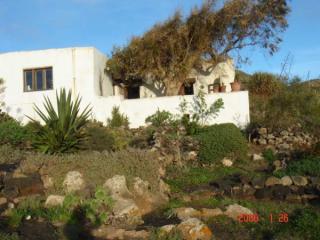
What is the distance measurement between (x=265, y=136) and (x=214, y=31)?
7.02 m

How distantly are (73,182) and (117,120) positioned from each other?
11508 millimetres

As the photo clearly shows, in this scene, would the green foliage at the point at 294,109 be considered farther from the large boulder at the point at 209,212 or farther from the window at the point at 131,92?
the large boulder at the point at 209,212

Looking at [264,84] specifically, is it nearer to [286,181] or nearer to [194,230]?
[286,181]

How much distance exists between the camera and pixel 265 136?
17891 millimetres

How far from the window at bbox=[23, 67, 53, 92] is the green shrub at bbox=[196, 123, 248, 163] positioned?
10047 millimetres

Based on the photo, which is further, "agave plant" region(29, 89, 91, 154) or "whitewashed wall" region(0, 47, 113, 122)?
"whitewashed wall" region(0, 47, 113, 122)

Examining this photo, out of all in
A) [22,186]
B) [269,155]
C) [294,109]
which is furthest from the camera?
[294,109]

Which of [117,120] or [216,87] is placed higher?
[216,87]

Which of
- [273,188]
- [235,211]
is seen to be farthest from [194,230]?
[273,188]

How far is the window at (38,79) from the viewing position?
22.8m

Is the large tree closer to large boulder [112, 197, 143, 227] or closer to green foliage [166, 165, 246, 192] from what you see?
green foliage [166, 165, 246, 192]

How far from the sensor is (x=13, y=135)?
50.1 ft

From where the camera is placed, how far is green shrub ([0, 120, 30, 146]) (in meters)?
15.1

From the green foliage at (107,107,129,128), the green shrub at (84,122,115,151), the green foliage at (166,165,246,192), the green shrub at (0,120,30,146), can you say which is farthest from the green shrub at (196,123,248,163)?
the green shrub at (0,120,30,146)
